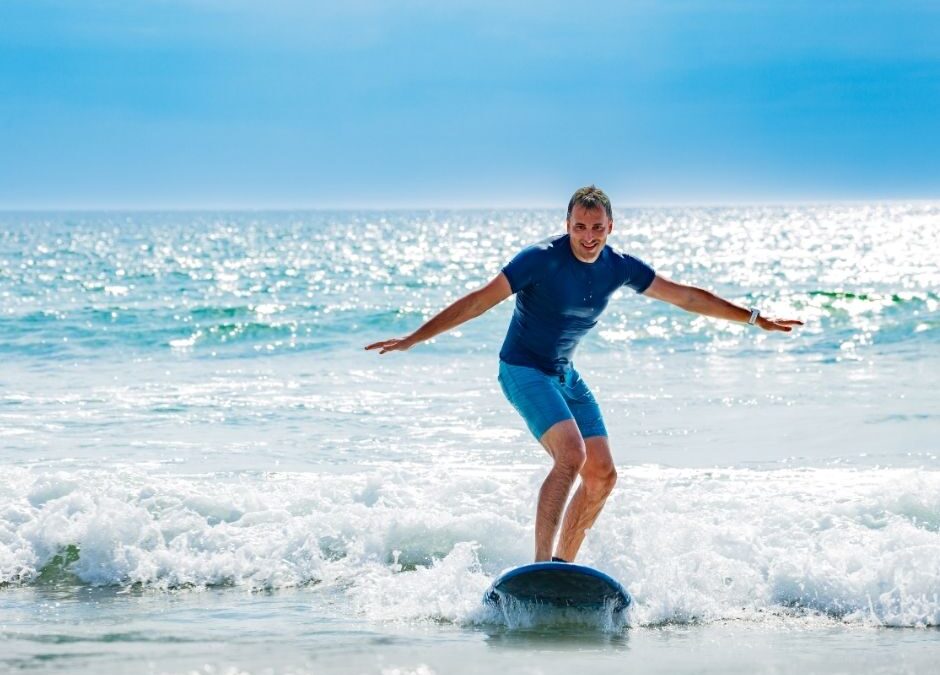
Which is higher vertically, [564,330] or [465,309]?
[465,309]

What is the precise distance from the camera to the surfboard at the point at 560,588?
238 inches

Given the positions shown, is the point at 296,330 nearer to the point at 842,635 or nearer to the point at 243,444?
the point at 243,444

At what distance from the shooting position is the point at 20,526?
822cm

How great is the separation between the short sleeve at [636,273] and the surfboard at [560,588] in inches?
60.9

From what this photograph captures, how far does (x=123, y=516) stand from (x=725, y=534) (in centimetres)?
409

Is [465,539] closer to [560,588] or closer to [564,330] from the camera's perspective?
[560,588]

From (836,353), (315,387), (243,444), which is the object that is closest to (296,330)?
(315,387)

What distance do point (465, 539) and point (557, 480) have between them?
2.19m

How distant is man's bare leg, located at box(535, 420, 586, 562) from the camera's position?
604 cm

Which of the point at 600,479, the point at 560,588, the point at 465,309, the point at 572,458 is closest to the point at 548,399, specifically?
the point at 572,458

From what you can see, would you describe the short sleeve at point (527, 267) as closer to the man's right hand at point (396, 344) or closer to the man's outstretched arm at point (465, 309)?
the man's outstretched arm at point (465, 309)

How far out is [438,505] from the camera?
8.65 m

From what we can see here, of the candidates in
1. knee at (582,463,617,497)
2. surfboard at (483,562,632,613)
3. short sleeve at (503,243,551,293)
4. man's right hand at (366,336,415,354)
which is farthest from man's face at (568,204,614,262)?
surfboard at (483,562,632,613)

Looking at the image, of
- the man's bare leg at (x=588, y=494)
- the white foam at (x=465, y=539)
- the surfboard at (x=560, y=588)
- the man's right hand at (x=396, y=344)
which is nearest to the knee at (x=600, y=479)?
the man's bare leg at (x=588, y=494)
